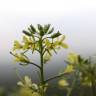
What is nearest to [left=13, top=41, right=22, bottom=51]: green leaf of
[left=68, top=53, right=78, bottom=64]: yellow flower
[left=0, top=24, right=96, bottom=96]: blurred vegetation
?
[left=0, top=24, right=96, bottom=96]: blurred vegetation

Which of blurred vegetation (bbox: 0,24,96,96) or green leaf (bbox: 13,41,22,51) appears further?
green leaf (bbox: 13,41,22,51)

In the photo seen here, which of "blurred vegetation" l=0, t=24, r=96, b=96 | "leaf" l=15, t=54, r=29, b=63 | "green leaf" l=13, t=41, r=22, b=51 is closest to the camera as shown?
"blurred vegetation" l=0, t=24, r=96, b=96

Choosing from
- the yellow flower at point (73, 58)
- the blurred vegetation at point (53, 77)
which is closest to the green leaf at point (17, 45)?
the blurred vegetation at point (53, 77)

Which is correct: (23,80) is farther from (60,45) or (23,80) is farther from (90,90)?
(90,90)

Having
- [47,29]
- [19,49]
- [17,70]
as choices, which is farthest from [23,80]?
[47,29]

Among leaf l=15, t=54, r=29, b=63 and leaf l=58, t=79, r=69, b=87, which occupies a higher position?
leaf l=15, t=54, r=29, b=63

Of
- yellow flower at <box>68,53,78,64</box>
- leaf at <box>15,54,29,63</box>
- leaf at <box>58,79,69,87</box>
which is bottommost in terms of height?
leaf at <box>58,79,69,87</box>

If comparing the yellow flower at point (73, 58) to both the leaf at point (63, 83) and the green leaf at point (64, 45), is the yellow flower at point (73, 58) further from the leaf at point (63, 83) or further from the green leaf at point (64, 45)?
the green leaf at point (64, 45)

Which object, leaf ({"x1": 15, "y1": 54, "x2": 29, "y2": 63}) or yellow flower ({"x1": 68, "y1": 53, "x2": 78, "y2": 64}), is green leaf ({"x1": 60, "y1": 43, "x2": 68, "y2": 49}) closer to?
leaf ({"x1": 15, "y1": 54, "x2": 29, "y2": 63})

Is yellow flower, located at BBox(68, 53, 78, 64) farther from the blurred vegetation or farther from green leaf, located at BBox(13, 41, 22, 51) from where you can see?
green leaf, located at BBox(13, 41, 22, 51)

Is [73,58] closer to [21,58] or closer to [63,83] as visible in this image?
[63,83]

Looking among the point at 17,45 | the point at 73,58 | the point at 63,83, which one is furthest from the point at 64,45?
the point at 73,58

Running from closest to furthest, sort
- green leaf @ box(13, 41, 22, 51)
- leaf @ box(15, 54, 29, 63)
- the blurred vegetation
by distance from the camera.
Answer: the blurred vegetation
leaf @ box(15, 54, 29, 63)
green leaf @ box(13, 41, 22, 51)

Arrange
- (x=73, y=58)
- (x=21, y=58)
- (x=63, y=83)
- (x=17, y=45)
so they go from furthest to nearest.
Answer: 1. (x=17, y=45)
2. (x=21, y=58)
3. (x=63, y=83)
4. (x=73, y=58)
